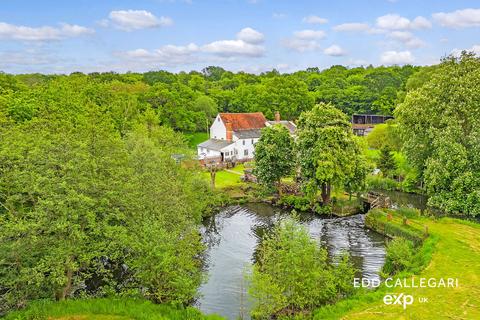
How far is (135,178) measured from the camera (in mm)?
25719

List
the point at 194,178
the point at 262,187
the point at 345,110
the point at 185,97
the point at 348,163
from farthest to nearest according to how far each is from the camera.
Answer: the point at 345,110 < the point at 185,97 < the point at 262,187 < the point at 348,163 < the point at 194,178

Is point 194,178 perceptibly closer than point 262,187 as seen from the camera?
Yes

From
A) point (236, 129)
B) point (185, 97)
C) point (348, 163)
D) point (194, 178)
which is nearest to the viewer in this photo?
point (194, 178)

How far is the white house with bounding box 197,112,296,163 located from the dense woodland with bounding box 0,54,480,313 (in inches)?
560

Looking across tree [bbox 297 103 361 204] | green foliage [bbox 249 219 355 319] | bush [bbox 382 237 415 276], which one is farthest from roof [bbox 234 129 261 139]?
green foliage [bbox 249 219 355 319]

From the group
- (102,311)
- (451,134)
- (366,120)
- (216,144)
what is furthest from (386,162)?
(366,120)

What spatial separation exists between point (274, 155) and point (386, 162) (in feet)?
63.5

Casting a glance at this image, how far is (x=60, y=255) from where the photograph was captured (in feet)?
70.1

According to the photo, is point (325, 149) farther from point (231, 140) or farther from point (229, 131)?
point (229, 131)

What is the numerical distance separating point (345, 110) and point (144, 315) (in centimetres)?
9066

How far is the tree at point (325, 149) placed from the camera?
136 ft

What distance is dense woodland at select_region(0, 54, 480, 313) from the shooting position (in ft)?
72.5

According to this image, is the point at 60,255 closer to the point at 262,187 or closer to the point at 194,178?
A: the point at 194,178

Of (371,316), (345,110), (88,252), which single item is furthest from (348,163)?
(345,110)
